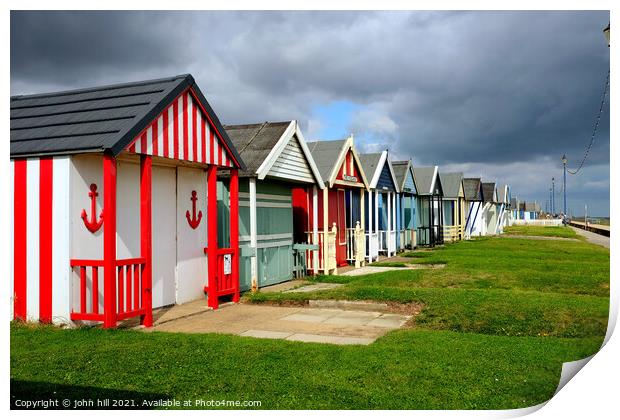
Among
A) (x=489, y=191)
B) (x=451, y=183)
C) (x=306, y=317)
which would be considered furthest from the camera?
(x=489, y=191)

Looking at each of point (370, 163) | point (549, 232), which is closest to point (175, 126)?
point (370, 163)

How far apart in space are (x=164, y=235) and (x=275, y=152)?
12.4 feet

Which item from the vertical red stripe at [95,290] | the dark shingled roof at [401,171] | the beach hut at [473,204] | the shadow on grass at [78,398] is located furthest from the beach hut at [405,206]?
the shadow on grass at [78,398]

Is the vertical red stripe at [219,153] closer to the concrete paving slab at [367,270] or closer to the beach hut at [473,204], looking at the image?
the concrete paving slab at [367,270]

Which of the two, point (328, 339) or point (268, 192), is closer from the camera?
point (328, 339)

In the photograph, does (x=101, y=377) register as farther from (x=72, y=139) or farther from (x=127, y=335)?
(x=72, y=139)

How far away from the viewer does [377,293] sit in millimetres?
11773

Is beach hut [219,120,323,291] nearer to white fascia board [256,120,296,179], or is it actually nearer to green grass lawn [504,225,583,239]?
white fascia board [256,120,296,179]

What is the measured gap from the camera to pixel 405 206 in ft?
97.6

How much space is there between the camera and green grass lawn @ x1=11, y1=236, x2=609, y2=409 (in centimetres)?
572

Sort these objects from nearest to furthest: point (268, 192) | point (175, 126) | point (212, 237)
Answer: point (175, 126) → point (212, 237) → point (268, 192)

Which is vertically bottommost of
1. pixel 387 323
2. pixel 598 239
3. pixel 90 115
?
pixel 598 239

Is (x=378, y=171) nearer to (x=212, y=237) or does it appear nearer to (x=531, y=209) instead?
(x=212, y=237)

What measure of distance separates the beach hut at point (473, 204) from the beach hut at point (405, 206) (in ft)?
45.8
